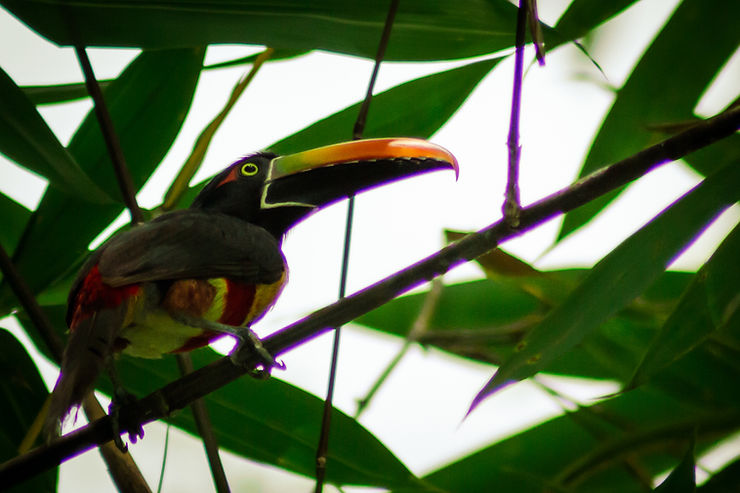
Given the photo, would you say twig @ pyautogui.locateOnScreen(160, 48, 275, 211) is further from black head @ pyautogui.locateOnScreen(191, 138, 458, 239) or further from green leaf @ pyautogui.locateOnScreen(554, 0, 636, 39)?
green leaf @ pyautogui.locateOnScreen(554, 0, 636, 39)

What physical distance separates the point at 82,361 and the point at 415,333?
49.3 inches

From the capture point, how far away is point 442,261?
1.63 metres

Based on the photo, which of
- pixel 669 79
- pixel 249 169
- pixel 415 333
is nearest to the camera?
pixel 669 79

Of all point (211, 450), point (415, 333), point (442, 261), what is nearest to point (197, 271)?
point (211, 450)

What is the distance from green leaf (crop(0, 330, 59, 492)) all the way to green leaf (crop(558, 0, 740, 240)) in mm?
1536

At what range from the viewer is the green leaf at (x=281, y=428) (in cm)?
228

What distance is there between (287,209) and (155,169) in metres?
0.39

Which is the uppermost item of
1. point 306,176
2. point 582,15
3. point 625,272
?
point 582,15

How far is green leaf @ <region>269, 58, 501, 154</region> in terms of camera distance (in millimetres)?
2391

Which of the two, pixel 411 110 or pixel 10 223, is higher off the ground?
pixel 411 110

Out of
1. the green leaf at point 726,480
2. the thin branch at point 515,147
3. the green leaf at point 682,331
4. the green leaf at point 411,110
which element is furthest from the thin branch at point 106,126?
the green leaf at point 726,480

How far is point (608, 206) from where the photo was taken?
2.49 meters

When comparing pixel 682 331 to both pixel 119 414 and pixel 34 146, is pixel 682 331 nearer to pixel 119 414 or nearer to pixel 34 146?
pixel 119 414

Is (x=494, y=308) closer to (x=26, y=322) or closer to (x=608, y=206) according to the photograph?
(x=608, y=206)
